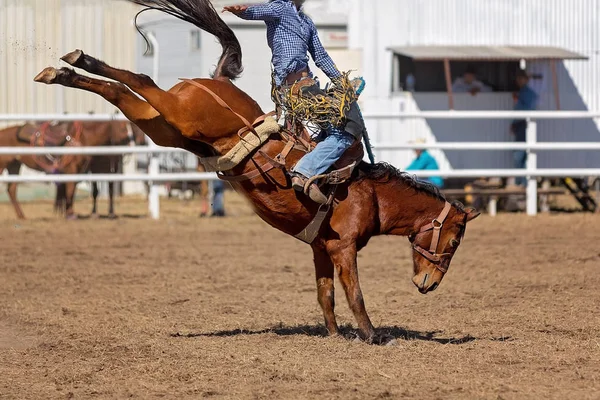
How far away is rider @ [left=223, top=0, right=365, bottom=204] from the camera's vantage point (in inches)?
240

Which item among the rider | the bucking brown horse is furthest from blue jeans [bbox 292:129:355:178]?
the bucking brown horse

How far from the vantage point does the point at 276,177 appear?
20.3 ft

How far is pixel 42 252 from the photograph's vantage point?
1134 centimetres

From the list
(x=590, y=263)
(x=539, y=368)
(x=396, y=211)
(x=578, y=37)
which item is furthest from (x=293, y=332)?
(x=578, y=37)

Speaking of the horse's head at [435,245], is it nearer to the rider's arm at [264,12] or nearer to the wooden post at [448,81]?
the rider's arm at [264,12]

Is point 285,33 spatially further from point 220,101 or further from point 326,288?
point 326,288

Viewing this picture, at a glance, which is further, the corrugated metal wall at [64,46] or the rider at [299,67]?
the corrugated metal wall at [64,46]

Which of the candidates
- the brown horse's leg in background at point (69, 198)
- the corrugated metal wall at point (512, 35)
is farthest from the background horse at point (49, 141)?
the corrugated metal wall at point (512, 35)

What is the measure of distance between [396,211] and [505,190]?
948 centimetres

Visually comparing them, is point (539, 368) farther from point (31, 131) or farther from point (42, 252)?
point (31, 131)

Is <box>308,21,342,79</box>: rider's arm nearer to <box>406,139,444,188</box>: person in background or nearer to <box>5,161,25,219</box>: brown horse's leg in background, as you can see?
<box>406,139,444,188</box>: person in background

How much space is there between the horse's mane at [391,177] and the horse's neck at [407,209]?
21 mm

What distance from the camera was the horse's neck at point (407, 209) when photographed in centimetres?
643

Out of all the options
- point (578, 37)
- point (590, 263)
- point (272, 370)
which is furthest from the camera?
point (578, 37)
